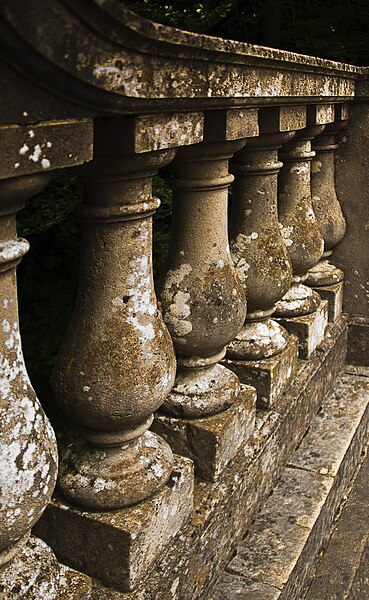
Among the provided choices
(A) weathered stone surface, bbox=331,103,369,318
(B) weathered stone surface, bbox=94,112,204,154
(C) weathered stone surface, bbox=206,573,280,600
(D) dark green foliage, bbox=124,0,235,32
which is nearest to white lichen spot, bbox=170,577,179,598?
(C) weathered stone surface, bbox=206,573,280,600

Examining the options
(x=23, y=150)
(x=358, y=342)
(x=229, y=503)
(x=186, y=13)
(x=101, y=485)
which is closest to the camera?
(x=23, y=150)

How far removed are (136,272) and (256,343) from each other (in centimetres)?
107

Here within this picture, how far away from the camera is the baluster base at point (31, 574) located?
1.32 m

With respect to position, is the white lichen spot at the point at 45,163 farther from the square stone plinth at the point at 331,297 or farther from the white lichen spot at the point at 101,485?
the square stone plinth at the point at 331,297

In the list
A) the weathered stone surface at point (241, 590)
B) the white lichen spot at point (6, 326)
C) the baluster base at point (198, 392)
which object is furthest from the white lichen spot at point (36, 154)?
the weathered stone surface at point (241, 590)

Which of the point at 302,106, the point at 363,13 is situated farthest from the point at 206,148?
the point at 363,13

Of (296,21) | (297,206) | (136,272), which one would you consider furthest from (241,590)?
(296,21)

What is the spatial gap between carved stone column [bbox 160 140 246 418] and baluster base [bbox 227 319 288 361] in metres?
0.47

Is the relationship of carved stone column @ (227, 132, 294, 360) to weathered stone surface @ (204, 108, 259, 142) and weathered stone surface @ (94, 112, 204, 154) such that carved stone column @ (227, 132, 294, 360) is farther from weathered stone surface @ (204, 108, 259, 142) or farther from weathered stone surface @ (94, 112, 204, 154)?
weathered stone surface @ (94, 112, 204, 154)

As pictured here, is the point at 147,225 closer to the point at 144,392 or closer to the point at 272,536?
the point at 144,392

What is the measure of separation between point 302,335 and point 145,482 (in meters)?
1.49

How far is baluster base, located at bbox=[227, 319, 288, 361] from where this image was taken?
2551 millimetres

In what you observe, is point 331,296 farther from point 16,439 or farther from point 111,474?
point 16,439

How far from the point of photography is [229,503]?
82.7 inches
